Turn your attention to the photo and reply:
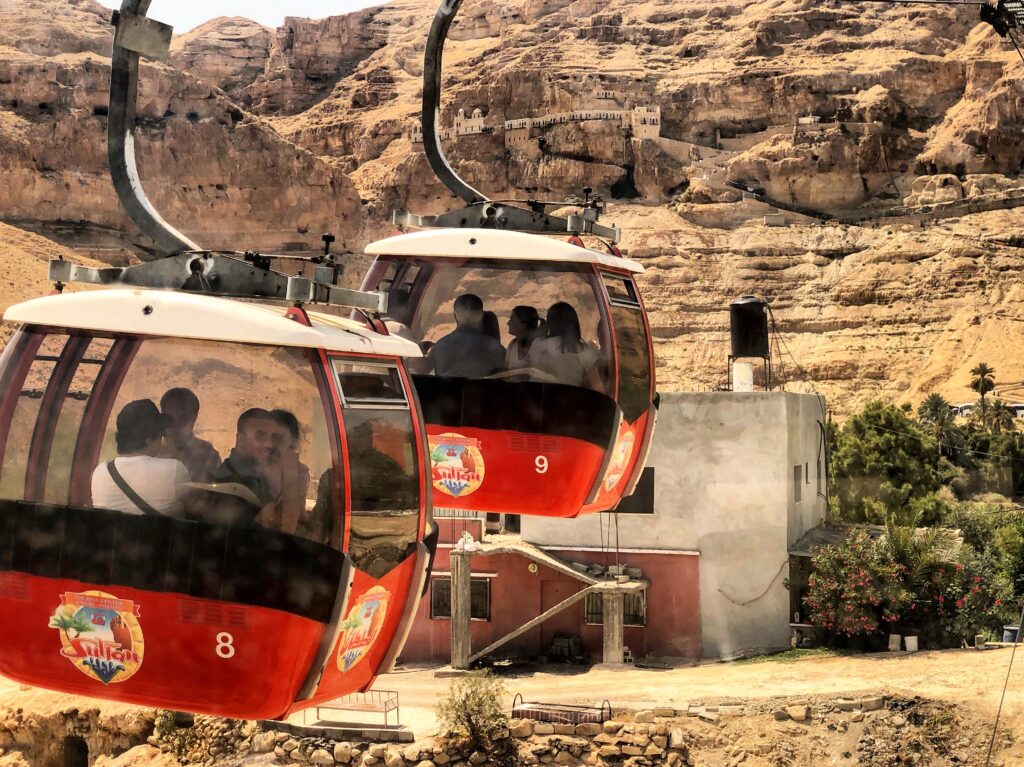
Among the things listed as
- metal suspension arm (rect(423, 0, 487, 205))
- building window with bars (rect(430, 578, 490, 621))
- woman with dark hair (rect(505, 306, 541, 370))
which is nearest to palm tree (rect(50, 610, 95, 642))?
woman with dark hair (rect(505, 306, 541, 370))

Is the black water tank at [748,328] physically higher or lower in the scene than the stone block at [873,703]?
higher

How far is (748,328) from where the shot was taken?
29109 mm

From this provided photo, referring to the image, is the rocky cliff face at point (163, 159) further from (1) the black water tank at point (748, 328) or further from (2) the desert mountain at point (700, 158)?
(1) the black water tank at point (748, 328)

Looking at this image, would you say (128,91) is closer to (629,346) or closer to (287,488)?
(287,488)

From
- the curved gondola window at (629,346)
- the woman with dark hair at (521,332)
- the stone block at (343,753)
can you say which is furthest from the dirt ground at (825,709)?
the woman with dark hair at (521,332)

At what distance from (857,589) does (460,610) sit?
6.69m

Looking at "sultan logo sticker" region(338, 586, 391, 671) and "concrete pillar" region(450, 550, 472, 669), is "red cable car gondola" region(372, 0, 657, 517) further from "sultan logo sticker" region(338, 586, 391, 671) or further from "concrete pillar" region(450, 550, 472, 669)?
"concrete pillar" region(450, 550, 472, 669)

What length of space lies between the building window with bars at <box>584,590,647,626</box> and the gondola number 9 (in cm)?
2129

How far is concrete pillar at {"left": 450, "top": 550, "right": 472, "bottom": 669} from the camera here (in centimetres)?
2461

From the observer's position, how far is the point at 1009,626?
24.8 meters

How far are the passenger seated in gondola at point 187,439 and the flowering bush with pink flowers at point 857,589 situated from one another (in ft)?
65.6

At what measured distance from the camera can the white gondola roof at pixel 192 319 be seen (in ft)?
14.1

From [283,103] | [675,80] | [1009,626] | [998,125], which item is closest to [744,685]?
[1009,626]

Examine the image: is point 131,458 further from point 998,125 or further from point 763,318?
point 998,125
